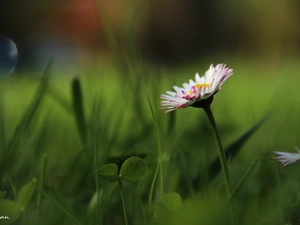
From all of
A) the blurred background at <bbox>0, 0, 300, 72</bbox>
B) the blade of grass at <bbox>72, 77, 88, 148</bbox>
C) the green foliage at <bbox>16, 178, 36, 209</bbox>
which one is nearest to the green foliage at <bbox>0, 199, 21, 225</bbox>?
the green foliage at <bbox>16, 178, 36, 209</bbox>

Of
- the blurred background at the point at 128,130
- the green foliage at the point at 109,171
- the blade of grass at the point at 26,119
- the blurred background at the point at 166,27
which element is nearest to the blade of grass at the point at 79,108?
the blurred background at the point at 128,130

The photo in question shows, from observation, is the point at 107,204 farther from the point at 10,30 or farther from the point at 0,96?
the point at 10,30

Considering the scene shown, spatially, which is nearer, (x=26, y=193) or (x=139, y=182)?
(x=26, y=193)

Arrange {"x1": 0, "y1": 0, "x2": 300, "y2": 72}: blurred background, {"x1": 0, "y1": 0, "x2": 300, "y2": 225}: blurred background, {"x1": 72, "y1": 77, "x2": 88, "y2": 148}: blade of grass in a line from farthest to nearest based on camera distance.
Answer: {"x1": 0, "y1": 0, "x2": 300, "y2": 72}: blurred background → {"x1": 72, "y1": 77, "x2": 88, "y2": 148}: blade of grass → {"x1": 0, "y1": 0, "x2": 300, "y2": 225}: blurred background

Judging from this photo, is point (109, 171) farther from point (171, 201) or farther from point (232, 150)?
point (232, 150)

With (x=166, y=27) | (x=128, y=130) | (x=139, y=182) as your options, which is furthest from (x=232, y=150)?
(x=166, y=27)

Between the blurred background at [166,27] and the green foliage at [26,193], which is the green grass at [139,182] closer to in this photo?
the green foliage at [26,193]

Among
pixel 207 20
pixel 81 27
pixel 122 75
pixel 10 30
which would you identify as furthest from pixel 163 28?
pixel 122 75

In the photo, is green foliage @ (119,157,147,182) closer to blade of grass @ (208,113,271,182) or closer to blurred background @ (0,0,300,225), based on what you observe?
blurred background @ (0,0,300,225)
